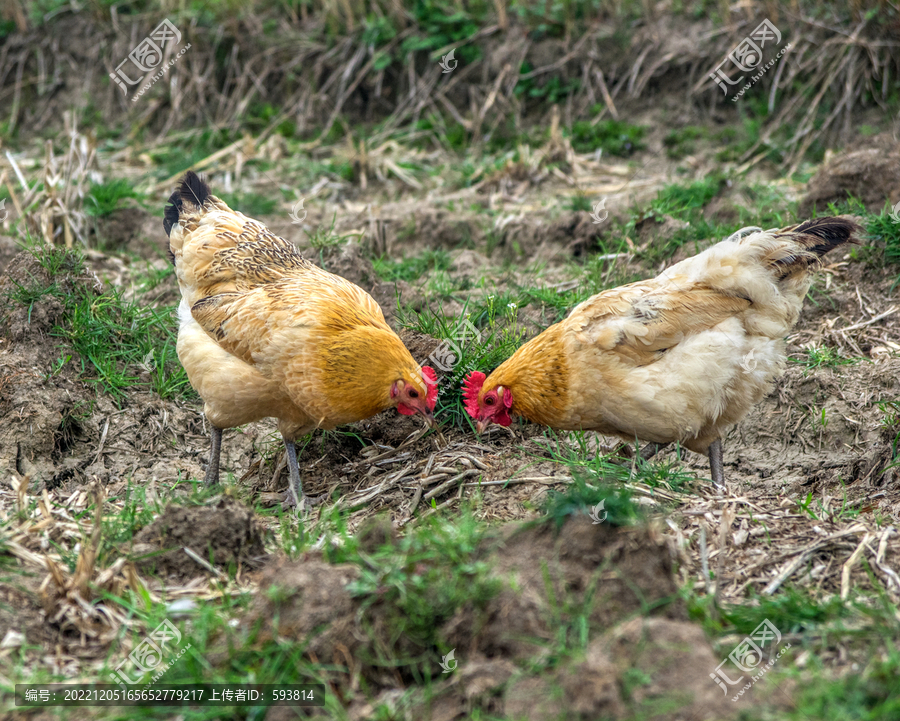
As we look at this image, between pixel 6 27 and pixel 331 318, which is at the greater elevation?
pixel 6 27

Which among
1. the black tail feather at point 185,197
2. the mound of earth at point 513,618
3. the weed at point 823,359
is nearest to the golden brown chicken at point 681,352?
the weed at point 823,359

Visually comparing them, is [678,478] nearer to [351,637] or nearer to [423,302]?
[351,637]

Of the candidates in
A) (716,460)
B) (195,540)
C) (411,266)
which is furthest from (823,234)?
(195,540)

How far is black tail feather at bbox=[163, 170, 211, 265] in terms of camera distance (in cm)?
553

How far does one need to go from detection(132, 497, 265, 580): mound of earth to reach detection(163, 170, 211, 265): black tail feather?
2.59 meters

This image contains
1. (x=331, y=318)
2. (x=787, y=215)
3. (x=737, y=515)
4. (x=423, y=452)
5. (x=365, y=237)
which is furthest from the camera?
(x=365, y=237)

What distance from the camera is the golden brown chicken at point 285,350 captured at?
14.2 ft

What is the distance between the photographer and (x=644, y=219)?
6.57m

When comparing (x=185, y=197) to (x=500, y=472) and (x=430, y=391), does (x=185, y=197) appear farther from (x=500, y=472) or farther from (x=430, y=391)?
(x=500, y=472)

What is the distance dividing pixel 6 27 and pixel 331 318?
8854 mm

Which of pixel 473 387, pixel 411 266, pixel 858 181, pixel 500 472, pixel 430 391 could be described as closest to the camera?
pixel 500 472

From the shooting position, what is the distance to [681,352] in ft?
14.4

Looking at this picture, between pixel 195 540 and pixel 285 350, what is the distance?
4.23ft

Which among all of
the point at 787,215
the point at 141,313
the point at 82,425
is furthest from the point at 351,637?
the point at 787,215
